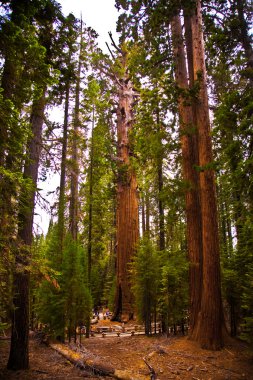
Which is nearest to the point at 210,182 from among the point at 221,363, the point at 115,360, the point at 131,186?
the point at 221,363

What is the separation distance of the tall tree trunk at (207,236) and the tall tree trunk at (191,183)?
22.5 inches

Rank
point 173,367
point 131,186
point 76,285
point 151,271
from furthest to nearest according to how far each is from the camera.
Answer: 1. point 131,186
2. point 151,271
3. point 76,285
4. point 173,367

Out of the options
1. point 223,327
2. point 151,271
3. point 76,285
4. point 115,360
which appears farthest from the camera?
point 151,271

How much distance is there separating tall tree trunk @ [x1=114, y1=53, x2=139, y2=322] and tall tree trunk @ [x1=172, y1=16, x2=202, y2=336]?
6441 mm

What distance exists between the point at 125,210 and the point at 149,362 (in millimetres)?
10937

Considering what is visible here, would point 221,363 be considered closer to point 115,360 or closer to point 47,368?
point 115,360

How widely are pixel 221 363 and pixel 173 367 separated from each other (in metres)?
1.26

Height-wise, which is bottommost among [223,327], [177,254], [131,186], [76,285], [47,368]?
[47,368]

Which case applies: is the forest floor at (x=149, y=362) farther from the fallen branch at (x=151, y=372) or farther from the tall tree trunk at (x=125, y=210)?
the tall tree trunk at (x=125, y=210)

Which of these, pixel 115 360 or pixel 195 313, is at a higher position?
pixel 195 313

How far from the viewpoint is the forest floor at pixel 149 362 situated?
268 inches

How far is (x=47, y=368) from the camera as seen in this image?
7645 millimetres

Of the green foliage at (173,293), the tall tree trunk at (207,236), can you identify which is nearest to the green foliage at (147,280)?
the green foliage at (173,293)

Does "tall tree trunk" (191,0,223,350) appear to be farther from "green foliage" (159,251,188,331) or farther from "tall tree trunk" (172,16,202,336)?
"green foliage" (159,251,188,331)
